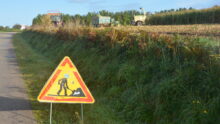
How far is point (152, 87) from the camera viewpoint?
706cm

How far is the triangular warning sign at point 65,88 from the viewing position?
6.28 meters

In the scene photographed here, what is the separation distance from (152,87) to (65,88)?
1.96 meters

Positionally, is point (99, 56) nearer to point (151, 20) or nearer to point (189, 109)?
point (189, 109)

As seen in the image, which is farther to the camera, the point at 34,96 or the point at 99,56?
the point at 99,56

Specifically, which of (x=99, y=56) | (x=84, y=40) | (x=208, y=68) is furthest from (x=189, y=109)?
(x=84, y=40)

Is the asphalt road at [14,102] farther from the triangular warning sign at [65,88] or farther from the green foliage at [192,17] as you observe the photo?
the green foliage at [192,17]

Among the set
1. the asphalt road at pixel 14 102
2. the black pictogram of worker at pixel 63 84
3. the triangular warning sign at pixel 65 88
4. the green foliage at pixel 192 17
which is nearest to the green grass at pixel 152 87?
the asphalt road at pixel 14 102

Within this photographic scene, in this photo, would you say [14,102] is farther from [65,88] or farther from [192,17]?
[192,17]

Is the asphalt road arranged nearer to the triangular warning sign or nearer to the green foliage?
the triangular warning sign

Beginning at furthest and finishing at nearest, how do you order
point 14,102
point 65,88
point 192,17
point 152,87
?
point 192,17 → point 14,102 → point 152,87 → point 65,88

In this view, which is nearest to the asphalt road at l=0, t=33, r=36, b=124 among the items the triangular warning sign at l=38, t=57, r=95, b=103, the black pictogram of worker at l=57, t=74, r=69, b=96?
the triangular warning sign at l=38, t=57, r=95, b=103

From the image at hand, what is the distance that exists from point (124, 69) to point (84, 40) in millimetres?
5722

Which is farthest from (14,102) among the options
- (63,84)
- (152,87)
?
(152,87)

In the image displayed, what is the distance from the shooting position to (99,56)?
11.1 m
